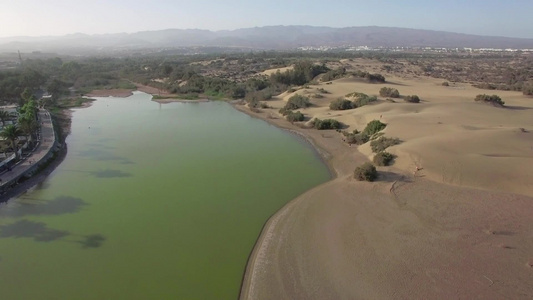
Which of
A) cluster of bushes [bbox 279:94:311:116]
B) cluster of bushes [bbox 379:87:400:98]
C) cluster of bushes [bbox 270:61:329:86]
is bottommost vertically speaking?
cluster of bushes [bbox 279:94:311:116]

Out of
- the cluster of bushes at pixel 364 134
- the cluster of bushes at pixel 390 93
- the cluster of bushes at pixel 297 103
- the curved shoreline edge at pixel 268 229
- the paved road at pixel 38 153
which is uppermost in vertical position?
the cluster of bushes at pixel 390 93

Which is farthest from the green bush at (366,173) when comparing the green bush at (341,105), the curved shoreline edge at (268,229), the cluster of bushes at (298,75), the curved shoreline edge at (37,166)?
the cluster of bushes at (298,75)

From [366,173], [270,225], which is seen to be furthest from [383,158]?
[270,225]

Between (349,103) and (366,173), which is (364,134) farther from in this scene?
(349,103)

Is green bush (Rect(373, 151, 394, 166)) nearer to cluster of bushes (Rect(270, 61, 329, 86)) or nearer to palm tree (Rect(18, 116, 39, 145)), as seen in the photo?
palm tree (Rect(18, 116, 39, 145))

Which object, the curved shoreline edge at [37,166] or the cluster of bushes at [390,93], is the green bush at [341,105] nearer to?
the cluster of bushes at [390,93]

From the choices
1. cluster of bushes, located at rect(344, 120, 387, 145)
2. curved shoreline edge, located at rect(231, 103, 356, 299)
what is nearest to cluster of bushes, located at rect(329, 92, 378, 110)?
curved shoreline edge, located at rect(231, 103, 356, 299)

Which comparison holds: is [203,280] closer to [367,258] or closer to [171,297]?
[171,297]
